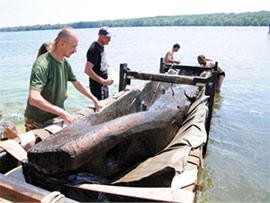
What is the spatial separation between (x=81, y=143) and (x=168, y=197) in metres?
0.84

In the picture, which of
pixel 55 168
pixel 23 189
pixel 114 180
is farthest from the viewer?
pixel 114 180

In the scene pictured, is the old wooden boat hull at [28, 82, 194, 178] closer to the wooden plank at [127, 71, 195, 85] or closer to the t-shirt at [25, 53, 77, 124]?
the t-shirt at [25, 53, 77, 124]

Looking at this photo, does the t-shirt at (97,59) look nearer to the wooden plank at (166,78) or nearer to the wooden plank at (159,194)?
the wooden plank at (166,78)

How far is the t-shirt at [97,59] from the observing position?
4992mm

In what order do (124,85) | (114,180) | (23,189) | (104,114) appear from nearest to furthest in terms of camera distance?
(23,189), (114,180), (104,114), (124,85)

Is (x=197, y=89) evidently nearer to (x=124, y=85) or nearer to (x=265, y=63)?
(x=124, y=85)

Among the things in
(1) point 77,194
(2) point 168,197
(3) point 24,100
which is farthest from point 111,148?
(3) point 24,100

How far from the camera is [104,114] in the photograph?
3.58 metres

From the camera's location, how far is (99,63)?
5.14m

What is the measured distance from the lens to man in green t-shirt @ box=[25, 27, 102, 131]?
2725mm

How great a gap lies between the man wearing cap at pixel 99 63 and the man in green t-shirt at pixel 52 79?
1573mm

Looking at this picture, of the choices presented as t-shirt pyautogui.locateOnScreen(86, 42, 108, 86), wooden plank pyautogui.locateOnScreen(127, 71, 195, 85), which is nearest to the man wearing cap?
t-shirt pyautogui.locateOnScreen(86, 42, 108, 86)

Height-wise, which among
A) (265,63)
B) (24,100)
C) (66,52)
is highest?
(66,52)

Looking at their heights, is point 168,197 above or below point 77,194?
above
